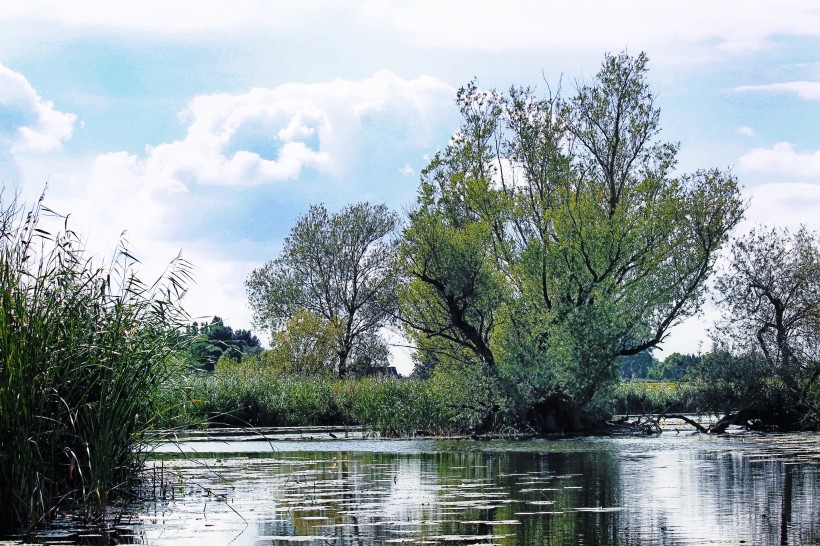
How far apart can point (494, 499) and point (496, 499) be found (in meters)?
0.04

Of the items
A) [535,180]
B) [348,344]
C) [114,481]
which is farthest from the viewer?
[348,344]

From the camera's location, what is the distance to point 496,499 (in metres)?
13.1

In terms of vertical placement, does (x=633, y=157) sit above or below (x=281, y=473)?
above

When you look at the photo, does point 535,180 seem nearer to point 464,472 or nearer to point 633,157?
point 633,157

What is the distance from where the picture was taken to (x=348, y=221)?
6906 centimetres

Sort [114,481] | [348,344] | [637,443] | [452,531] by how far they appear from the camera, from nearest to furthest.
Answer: [452,531]
[114,481]
[637,443]
[348,344]

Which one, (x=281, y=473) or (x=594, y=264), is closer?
(x=281, y=473)

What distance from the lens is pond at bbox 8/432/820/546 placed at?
32.7 feet

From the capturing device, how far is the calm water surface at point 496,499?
9953 millimetres

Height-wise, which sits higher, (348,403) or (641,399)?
(348,403)

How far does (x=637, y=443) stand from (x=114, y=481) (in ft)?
60.9

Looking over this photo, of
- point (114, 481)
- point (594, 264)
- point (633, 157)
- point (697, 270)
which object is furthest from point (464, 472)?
point (633, 157)

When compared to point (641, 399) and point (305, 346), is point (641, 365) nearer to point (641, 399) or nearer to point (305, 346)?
point (305, 346)

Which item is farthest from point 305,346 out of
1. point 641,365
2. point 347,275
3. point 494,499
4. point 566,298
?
point 641,365
